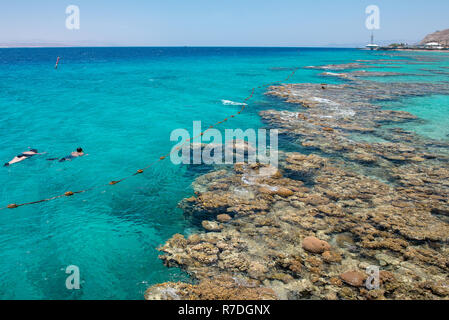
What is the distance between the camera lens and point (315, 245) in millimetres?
10547

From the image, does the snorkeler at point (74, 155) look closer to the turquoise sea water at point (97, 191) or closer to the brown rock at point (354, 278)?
the turquoise sea water at point (97, 191)

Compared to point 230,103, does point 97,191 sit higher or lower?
lower

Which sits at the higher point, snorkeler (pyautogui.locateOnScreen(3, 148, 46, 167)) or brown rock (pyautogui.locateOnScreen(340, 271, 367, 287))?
snorkeler (pyautogui.locateOnScreen(3, 148, 46, 167))

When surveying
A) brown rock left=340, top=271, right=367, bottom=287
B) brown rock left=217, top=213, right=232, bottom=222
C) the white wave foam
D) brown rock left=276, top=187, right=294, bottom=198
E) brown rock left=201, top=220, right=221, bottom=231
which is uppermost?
the white wave foam

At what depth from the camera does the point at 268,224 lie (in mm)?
11984

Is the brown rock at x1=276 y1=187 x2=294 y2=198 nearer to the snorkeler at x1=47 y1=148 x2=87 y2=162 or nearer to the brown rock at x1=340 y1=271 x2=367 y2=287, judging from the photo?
the brown rock at x1=340 y1=271 x2=367 y2=287

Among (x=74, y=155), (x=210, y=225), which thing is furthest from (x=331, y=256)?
(x=74, y=155)

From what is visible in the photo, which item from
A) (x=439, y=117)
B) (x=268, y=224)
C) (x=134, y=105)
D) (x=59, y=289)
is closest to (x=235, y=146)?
(x=268, y=224)

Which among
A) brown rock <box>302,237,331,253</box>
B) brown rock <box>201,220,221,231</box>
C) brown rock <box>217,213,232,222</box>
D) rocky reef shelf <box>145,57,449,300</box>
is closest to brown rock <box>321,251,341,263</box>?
rocky reef shelf <box>145,57,449,300</box>

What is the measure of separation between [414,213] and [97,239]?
48.4ft

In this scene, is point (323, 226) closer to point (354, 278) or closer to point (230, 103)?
point (354, 278)

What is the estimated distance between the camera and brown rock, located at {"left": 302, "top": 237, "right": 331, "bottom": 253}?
10430 millimetres

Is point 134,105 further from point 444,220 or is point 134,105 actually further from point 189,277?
point 444,220

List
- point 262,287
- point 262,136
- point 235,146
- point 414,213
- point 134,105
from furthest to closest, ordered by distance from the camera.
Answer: point 134,105 → point 262,136 → point 235,146 → point 414,213 → point 262,287
